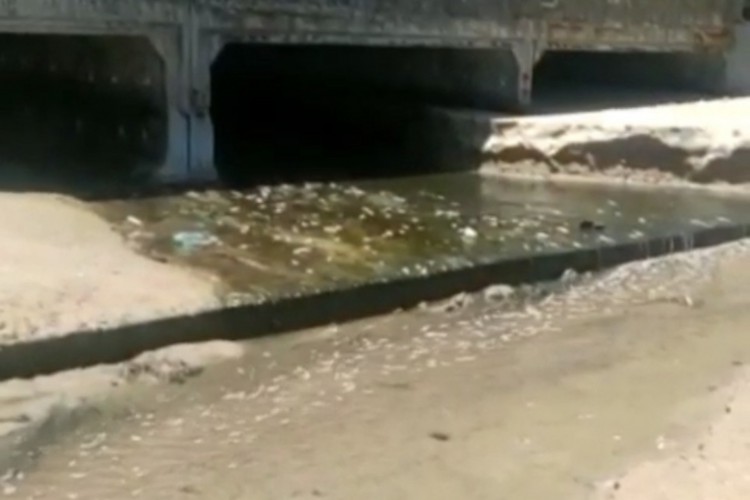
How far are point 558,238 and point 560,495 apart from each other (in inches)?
175

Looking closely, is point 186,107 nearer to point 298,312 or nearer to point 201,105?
point 201,105

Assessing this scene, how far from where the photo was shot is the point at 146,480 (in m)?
4.41

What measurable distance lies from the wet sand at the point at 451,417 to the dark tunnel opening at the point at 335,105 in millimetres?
5524

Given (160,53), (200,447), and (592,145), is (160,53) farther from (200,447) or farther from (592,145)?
(200,447)

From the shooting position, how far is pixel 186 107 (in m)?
10.5

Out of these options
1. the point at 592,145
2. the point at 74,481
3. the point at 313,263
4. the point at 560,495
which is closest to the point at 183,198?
the point at 313,263

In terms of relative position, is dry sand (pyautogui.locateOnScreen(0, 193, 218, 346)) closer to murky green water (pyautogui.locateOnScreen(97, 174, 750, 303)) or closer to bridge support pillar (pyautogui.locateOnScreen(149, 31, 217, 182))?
murky green water (pyautogui.locateOnScreen(97, 174, 750, 303))

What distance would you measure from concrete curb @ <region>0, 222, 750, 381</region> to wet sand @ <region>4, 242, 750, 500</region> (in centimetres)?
12

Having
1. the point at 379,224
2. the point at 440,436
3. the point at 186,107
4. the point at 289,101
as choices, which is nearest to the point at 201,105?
the point at 186,107

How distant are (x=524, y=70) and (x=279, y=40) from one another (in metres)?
3.74

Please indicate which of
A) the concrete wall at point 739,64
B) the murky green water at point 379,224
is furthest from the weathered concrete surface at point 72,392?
the concrete wall at point 739,64

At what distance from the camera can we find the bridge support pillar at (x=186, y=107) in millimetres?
10258

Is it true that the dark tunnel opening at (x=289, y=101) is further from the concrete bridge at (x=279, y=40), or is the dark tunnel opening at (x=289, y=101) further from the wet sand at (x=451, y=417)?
the wet sand at (x=451, y=417)

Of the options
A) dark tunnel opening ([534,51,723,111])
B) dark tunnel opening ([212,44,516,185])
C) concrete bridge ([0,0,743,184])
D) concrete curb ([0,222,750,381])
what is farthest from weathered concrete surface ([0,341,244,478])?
dark tunnel opening ([534,51,723,111])
